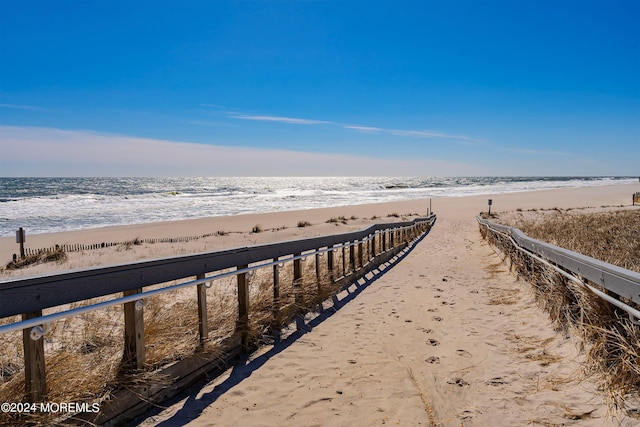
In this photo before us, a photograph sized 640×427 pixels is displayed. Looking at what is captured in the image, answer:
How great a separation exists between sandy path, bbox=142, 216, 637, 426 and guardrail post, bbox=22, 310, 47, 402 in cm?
85

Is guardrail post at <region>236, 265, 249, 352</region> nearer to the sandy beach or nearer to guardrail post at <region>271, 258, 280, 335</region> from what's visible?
the sandy beach

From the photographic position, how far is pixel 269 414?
3584 millimetres

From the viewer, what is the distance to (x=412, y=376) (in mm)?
4359

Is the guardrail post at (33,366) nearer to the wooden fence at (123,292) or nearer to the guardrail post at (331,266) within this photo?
the wooden fence at (123,292)

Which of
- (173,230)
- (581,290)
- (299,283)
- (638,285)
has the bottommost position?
(173,230)

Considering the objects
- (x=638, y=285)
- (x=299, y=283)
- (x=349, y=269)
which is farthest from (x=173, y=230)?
(x=638, y=285)

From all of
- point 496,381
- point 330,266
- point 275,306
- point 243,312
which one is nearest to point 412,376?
point 496,381

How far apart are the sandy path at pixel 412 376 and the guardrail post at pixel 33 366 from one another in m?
0.85

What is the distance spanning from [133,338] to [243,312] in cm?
165

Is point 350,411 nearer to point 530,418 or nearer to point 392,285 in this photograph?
point 530,418

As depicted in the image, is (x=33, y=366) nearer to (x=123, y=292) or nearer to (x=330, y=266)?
(x=123, y=292)

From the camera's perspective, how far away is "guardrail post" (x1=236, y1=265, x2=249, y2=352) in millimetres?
4910

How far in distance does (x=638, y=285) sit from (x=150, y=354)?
398 centimetres

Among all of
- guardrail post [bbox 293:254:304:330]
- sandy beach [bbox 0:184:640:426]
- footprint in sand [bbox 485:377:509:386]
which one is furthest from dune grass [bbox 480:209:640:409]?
guardrail post [bbox 293:254:304:330]
